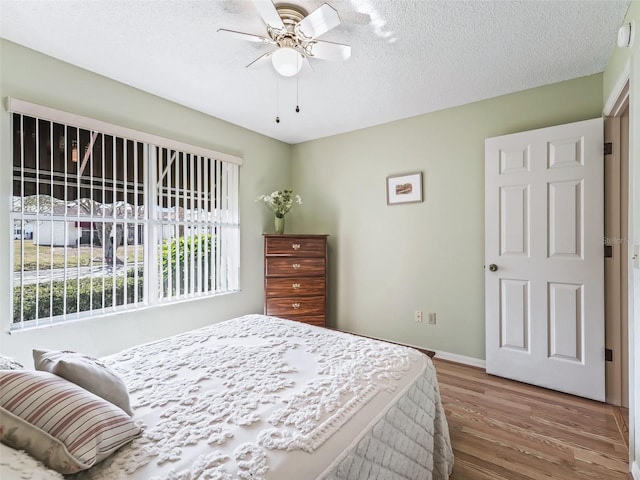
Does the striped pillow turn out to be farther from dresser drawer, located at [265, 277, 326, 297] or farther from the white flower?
the white flower

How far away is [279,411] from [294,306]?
233 cm

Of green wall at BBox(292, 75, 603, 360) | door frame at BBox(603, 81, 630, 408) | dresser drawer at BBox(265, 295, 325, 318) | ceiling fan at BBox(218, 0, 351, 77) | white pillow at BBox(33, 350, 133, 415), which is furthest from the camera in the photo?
dresser drawer at BBox(265, 295, 325, 318)

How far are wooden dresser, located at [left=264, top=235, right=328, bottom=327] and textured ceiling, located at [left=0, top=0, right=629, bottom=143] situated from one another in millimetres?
1411

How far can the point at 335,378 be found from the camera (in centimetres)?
125

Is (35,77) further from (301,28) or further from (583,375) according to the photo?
(583,375)

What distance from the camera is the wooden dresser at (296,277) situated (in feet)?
10.9

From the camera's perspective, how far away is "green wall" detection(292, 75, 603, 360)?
2.71 m

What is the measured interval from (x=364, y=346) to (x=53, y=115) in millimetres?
2580

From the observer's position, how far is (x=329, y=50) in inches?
71.7

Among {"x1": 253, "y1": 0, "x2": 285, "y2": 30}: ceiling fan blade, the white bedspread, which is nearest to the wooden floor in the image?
the white bedspread

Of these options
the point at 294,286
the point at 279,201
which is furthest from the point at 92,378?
the point at 279,201

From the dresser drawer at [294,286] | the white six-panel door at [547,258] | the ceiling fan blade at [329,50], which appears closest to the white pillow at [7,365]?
the ceiling fan blade at [329,50]

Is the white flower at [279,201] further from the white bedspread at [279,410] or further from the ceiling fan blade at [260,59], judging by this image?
the white bedspread at [279,410]

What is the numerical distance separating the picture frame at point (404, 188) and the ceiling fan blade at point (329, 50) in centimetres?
159
